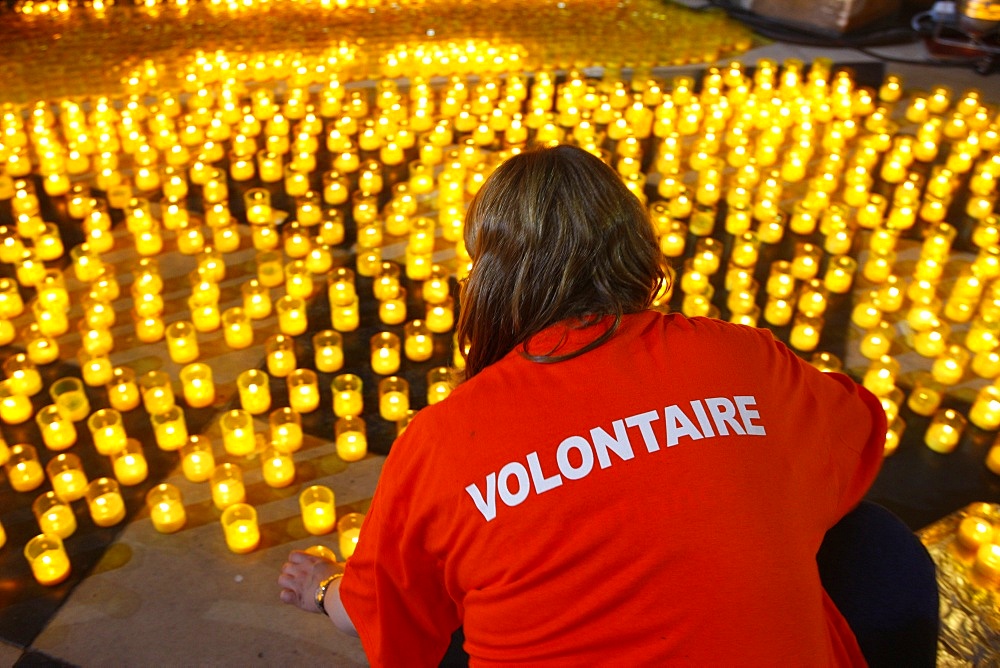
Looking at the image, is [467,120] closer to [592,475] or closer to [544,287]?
[544,287]

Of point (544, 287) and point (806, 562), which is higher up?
point (544, 287)

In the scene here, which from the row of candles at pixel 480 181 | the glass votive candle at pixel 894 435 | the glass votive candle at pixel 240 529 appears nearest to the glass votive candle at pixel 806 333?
the row of candles at pixel 480 181

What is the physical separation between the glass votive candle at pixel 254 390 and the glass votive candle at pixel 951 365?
122cm

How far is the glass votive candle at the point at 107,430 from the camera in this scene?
1.48 m

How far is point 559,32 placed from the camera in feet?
9.41

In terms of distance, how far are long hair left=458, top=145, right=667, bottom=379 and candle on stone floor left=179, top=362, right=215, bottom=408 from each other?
2.77 feet

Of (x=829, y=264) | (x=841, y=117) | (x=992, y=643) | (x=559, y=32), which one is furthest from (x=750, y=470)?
(x=559, y=32)

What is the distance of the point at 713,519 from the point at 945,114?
217 centimetres

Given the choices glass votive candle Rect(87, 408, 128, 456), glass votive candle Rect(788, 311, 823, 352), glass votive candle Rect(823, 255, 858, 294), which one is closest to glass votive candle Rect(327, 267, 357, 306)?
glass votive candle Rect(87, 408, 128, 456)

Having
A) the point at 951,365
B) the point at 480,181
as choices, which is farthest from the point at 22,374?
the point at 951,365

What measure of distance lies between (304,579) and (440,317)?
72 centimetres

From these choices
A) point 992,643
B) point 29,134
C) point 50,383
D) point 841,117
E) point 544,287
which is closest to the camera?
point 544,287

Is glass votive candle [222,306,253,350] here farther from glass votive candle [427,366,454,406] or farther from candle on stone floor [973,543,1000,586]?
candle on stone floor [973,543,1000,586]

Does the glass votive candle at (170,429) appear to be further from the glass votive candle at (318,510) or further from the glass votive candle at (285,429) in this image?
the glass votive candle at (318,510)
